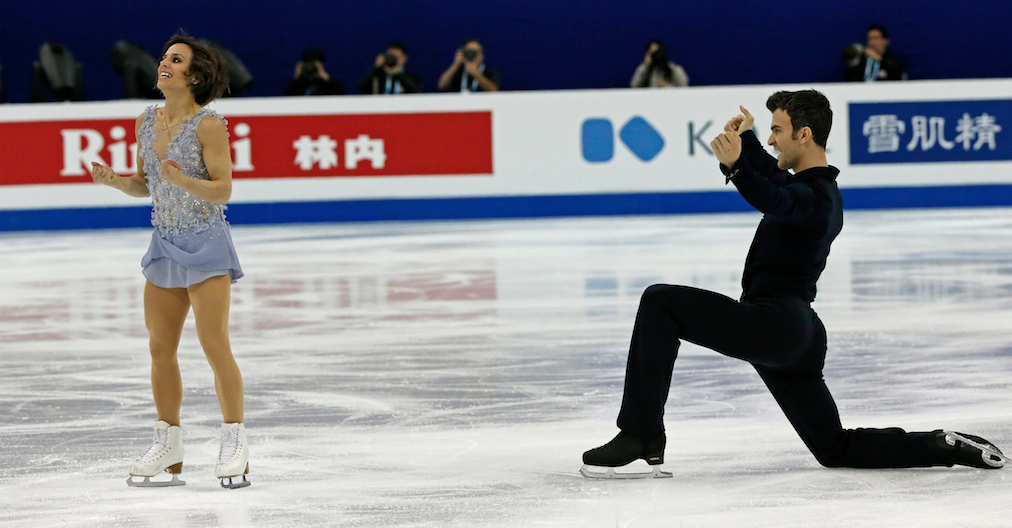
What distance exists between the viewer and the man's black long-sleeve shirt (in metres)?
3.03

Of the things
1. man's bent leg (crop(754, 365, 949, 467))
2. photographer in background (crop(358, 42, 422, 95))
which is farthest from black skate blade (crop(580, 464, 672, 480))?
photographer in background (crop(358, 42, 422, 95))

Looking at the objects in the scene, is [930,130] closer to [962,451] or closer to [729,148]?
[962,451]

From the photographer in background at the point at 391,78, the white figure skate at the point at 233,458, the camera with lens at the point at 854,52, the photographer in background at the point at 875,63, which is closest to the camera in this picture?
the white figure skate at the point at 233,458

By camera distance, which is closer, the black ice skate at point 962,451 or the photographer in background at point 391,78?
the black ice skate at point 962,451

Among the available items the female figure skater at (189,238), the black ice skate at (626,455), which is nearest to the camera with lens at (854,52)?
the black ice skate at (626,455)

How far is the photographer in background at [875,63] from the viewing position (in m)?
13.9

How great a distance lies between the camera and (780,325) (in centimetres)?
312

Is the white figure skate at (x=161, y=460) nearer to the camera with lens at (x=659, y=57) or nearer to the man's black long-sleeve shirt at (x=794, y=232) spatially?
the man's black long-sleeve shirt at (x=794, y=232)

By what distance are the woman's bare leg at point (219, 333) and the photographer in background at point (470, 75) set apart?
10603 mm

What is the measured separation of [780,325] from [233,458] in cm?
134

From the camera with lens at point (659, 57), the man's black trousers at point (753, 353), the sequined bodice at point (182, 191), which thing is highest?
the camera with lens at point (659, 57)

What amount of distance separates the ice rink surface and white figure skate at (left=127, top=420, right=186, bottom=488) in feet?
0.17

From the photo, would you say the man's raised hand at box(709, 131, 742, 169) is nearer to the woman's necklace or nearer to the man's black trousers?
the man's black trousers

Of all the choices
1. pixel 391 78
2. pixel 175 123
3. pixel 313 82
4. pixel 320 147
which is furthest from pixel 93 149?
pixel 175 123
